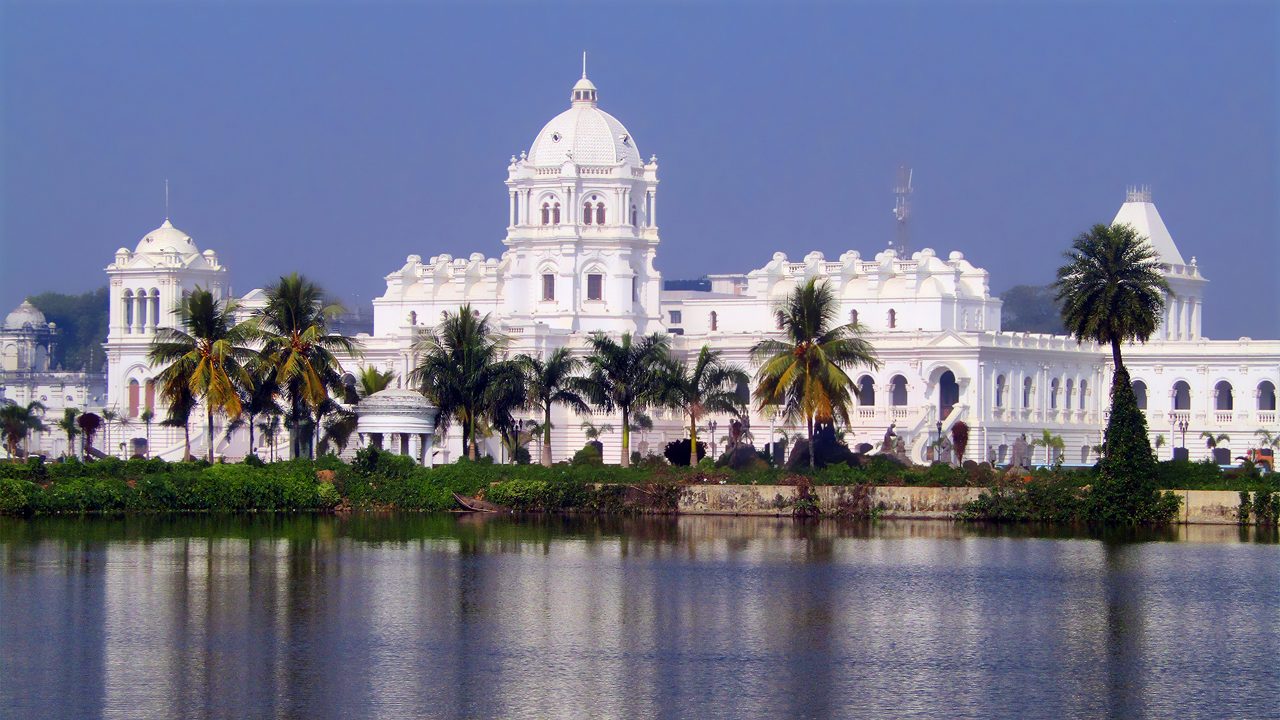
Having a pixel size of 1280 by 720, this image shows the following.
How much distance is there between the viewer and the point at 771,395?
6162 cm

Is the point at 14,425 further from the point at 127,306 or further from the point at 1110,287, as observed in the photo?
the point at 1110,287

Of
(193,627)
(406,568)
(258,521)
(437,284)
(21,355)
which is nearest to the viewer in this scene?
(193,627)

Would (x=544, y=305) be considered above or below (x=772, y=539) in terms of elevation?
above

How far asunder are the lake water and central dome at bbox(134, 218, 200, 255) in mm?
55024

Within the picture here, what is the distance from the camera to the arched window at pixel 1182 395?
96.3 meters

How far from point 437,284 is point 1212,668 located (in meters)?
75.0

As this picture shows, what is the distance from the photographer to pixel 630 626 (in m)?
34.1

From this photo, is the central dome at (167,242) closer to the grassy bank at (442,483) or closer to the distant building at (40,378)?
the distant building at (40,378)

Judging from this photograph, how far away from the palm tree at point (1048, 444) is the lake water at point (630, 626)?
35.9 meters

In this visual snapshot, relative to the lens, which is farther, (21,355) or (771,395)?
(21,355)

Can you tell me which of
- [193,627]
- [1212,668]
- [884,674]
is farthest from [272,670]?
[1212,668]

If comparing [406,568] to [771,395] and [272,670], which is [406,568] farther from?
[771,395]

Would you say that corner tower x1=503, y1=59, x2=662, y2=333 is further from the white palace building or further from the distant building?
the distant building

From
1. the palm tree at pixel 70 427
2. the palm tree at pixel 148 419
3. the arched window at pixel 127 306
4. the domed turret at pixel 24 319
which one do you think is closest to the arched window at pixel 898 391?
the palm tree at pixel 148 419
